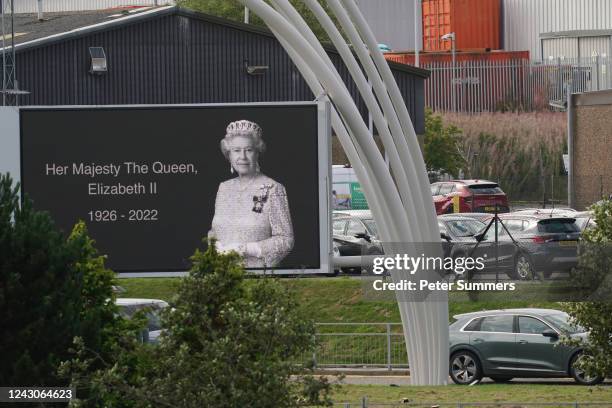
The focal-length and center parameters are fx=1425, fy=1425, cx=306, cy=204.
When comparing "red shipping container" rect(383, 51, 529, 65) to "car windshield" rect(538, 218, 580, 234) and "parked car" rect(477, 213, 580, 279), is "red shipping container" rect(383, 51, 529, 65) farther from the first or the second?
"car windshield" rect(538, 218, 580, 234)

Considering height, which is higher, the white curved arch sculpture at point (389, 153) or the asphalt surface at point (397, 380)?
the white curved arch sculpture at point (389, 153)

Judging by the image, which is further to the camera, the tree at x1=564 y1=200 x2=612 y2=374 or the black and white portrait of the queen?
the black and white portrait of the queen

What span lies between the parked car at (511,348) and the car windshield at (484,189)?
28.1 m

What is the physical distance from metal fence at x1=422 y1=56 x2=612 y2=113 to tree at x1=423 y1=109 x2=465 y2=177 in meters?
5.55

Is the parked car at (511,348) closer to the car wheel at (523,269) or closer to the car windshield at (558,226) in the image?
the car wheel at (523,269)

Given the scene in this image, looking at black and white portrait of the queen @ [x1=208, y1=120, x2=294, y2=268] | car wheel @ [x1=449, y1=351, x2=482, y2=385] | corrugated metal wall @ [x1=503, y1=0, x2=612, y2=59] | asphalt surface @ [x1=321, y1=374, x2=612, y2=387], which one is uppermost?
corrugated metal wall @ [x1=503, y1=0, x2=612, y2=59]

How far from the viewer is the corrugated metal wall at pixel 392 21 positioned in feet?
255

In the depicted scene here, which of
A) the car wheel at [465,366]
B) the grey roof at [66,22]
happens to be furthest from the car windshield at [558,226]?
the grey roof at [66,22]

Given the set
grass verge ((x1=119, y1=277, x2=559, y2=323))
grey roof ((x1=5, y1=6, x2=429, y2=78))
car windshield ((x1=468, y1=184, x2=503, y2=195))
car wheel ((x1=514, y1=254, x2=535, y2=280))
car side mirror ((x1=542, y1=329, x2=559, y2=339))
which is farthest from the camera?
car windshield ((x1=468, y1=184, x2=503, y2=195))

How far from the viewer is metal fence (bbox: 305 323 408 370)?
24844mm

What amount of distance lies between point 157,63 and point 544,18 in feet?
117

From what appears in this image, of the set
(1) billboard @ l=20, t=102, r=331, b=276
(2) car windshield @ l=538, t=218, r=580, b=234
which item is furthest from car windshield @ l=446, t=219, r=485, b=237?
(1) billboard @ l=20, t=102, r=331, b=276

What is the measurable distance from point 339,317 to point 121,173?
11.9 metres

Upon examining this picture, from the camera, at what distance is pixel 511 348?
2238 cm
